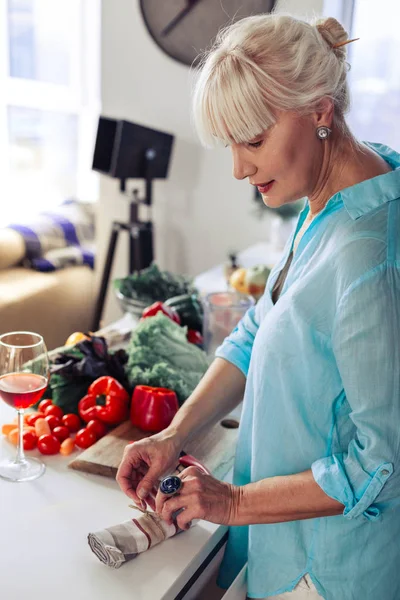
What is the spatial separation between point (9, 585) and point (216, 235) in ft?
9.72

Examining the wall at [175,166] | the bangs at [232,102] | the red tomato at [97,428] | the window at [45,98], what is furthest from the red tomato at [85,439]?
the window at [45,98]

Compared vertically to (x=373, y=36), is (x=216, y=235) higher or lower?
lower

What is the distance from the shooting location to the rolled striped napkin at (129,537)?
0.86 m

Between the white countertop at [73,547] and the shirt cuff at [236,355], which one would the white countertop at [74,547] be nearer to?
the white countertop at [73,547]

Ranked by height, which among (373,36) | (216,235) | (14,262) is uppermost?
(373,36)

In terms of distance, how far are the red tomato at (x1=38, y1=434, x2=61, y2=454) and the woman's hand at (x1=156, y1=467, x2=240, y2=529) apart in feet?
1.05

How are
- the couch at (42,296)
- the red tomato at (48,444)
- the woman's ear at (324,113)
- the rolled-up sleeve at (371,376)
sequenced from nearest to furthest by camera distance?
the rolled-up sleeve at (371,376) < the woman's ear at (324,113) < the red tomato at (48,444) < the couch at (42,296)

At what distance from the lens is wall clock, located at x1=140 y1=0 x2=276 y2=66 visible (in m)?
3.13

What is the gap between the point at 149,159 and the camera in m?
3.32

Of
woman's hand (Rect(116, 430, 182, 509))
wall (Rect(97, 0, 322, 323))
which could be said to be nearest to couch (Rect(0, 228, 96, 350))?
wall (Rect(97, 0, 322, 323))

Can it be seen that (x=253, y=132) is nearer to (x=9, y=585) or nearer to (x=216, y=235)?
(x=9, y=585)

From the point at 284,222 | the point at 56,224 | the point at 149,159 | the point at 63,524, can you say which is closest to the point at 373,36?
the point at 284,222

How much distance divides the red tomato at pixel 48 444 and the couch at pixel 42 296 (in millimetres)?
2650

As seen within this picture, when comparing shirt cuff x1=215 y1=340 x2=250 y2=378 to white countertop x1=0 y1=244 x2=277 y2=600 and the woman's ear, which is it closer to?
white countertop x1=0 y1=244 x2=277 y2=600
